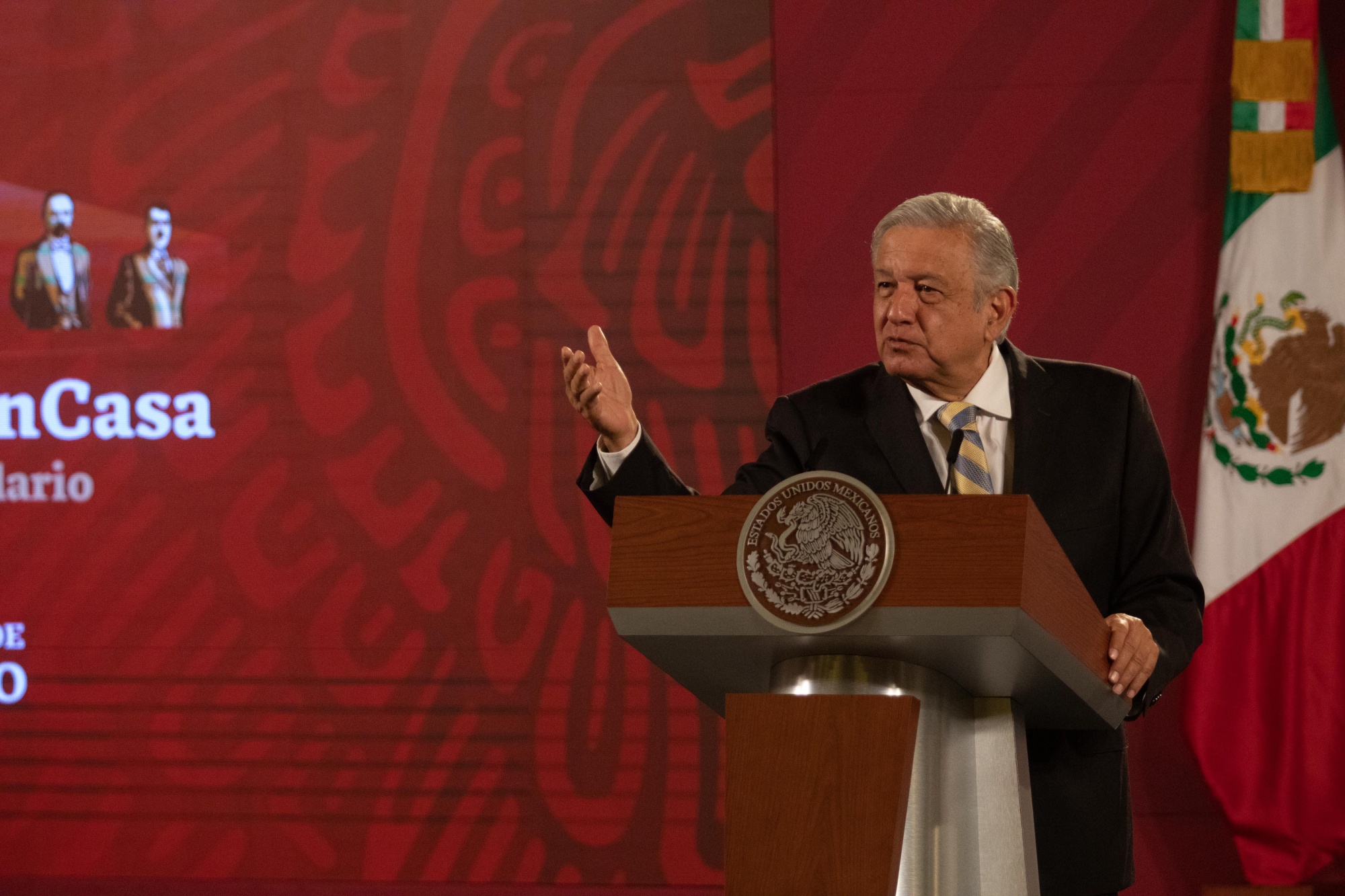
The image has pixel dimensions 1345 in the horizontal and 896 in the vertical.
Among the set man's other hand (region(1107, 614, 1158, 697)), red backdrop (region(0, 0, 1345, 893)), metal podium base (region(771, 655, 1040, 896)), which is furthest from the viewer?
red backdrop (region(0, 0, 1345, 893))

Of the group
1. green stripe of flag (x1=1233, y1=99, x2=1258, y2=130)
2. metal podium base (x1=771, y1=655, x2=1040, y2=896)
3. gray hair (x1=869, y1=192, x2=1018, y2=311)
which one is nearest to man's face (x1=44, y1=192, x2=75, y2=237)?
gray hair (x1=869, y1=192, x2=1018, y2=311)

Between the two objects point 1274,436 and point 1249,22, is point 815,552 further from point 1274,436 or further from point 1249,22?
point 1249,22

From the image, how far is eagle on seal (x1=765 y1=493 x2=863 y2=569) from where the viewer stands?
3.38ft

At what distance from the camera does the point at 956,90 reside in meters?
3.62

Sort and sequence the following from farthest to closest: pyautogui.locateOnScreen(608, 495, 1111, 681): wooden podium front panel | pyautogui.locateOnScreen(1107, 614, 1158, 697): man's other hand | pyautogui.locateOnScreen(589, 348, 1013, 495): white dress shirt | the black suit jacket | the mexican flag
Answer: the mexican flag < pyautogui.locateOnScreen(589, 348, 1013, 495): white dress shirt < the black suit jacket < pyautogui.locateOnScreen(1107, 614, 1158, 697): man's other hand < pyautogui.locateOnScreen(608, 495, 1111, 681): wooden podium front panel

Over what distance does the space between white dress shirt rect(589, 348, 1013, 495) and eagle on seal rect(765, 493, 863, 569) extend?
0.49m

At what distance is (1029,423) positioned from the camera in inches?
60.6

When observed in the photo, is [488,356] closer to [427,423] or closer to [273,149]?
[427,423]

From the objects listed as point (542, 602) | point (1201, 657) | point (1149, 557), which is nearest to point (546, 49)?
point (542, 602)

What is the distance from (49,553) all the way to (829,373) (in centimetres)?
231

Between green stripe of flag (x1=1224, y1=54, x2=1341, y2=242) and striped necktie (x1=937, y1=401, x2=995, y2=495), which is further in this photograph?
green stripe of flag (x1=1224, y1=54, x2=1341, y2=242)

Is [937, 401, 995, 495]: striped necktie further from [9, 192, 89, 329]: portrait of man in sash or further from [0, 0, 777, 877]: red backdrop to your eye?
[9, 192, 89, 329]: portrait of man in sash

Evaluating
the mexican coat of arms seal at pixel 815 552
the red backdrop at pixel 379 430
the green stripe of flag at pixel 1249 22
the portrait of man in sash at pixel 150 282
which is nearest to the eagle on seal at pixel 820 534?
the mexican coat of arms seal at pixel 815 552

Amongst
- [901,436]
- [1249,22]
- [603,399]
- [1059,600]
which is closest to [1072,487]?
[901,436]
